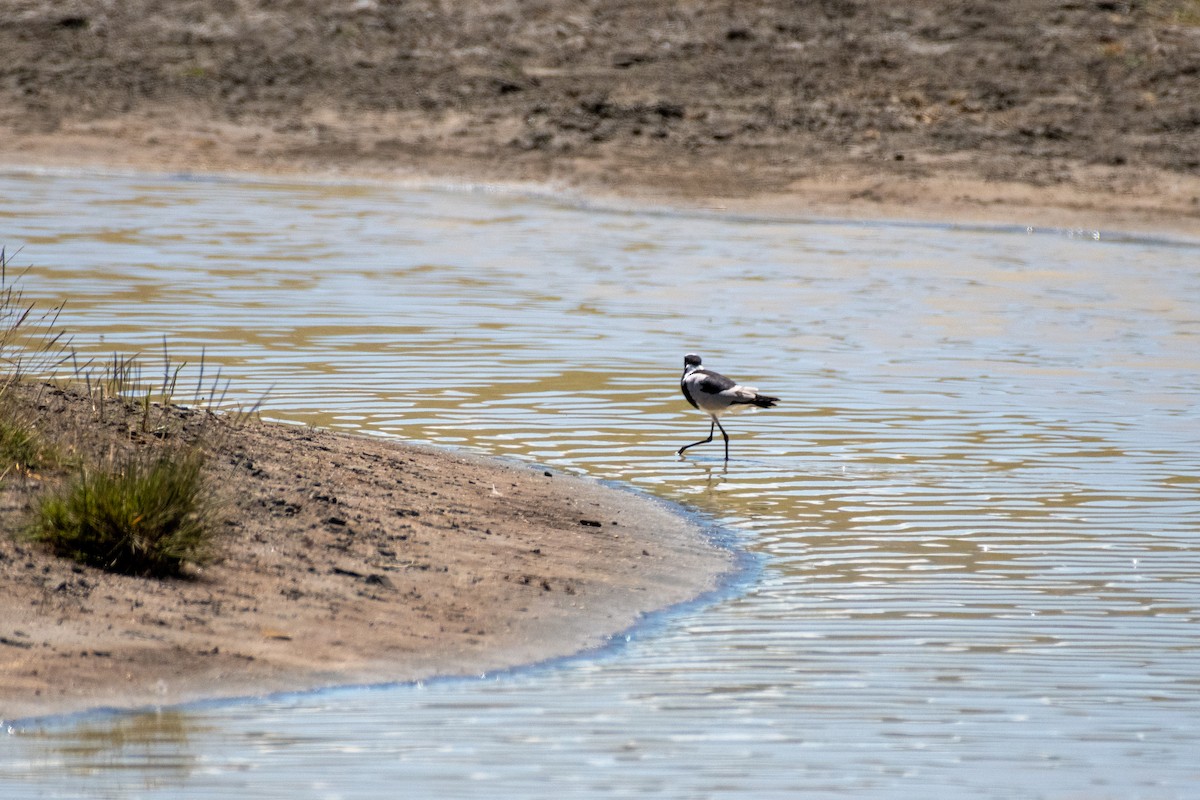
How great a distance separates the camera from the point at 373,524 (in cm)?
820

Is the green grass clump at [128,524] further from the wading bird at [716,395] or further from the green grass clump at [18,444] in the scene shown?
the wading bird at [716,395]

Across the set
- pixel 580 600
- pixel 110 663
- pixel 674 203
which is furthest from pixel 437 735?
pixel 674 203

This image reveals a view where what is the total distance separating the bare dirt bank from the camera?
6.30 meters

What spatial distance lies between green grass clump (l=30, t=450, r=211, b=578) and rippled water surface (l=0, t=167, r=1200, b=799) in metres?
1.19

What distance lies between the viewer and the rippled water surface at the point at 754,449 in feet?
18.4

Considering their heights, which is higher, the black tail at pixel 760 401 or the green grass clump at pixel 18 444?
the green grass clump at pixel 18 444

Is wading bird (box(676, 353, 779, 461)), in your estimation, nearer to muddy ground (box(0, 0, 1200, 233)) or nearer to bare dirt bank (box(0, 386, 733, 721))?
bare dirt bank (box(0, 386, 733, 721))

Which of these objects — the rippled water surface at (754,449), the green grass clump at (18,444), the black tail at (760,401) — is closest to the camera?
the rippled water surface at (754,449)

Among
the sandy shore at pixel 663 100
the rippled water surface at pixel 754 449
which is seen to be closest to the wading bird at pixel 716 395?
the rippled water surface at pixel 754 449

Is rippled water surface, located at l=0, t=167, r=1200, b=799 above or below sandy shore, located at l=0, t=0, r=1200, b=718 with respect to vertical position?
below

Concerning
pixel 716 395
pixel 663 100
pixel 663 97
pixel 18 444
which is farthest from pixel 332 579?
pixel 663 97

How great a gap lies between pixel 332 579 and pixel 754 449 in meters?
4.42

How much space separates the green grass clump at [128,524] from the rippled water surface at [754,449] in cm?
119

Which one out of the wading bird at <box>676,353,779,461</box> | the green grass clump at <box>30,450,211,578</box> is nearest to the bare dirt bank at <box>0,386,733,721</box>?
the green grass clump at <box>30,450,211,578</box>
